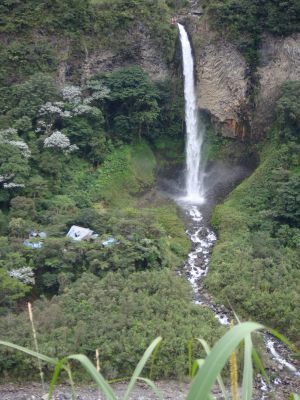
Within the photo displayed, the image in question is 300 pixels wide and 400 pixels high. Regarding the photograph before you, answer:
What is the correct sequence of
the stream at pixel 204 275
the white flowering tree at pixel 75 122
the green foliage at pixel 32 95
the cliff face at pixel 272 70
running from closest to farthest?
the stream at pixel 204 275 < the white flowering tree at pixel 75 122 < the green foliage at pixel 32 95 < the cliff face at pixel 272 70

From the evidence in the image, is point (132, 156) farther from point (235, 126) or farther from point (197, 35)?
point (197, 35)

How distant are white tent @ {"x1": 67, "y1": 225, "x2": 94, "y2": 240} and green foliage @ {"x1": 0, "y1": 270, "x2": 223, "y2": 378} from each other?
1.79 metres

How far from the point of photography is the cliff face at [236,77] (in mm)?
20391

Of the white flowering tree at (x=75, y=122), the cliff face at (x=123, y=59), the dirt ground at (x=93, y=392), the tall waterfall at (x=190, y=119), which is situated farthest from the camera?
the tall waterfall at (x=190, y=119)

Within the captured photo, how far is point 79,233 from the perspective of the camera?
1488 cm

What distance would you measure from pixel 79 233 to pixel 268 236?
18.4ft

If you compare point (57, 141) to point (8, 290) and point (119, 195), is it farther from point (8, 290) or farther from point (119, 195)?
point (8, 290)

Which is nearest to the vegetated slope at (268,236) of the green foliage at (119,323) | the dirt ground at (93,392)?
the green foliage at (119,323)

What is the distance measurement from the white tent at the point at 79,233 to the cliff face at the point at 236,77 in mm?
8988

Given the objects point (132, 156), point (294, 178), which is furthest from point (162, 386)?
point (132, 156)

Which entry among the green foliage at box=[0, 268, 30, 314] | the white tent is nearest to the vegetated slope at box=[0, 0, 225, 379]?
the green foliage at box=[0, 268, 30, 314]

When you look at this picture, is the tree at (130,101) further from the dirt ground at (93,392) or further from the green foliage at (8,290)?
the dirt ground at (93,392)

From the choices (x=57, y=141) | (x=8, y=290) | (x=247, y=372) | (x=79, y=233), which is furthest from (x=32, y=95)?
(x=247, y=372)

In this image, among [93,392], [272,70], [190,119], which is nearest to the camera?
[93,392]
